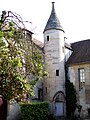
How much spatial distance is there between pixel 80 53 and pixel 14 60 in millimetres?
25104

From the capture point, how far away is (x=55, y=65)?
106 feet

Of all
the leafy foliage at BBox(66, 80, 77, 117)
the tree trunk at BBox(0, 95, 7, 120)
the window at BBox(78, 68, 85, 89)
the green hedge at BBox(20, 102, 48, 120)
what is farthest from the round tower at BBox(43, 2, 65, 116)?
the tree trunk at BBox(0, 95, 7, 120)

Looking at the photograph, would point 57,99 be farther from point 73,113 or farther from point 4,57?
point 4,57

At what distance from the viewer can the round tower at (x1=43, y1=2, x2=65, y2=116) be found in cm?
3133

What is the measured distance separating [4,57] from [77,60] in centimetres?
2351

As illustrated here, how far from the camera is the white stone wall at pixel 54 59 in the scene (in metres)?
32.0

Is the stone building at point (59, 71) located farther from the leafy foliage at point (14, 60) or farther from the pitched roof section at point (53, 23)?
the leafy foliage at point (14, 60)

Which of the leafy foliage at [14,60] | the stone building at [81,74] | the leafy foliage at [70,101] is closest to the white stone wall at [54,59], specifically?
the leafy foliage at [70,101]

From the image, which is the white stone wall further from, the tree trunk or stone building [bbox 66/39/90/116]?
the tree trunk

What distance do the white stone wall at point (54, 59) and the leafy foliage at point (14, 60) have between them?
810 inches

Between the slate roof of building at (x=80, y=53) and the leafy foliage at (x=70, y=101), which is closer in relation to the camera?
the leafy foliage at (x=70, y=101)

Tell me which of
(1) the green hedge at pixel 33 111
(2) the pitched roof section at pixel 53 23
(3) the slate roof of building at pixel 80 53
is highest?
(2) the pitched roof section at pixel 53 23

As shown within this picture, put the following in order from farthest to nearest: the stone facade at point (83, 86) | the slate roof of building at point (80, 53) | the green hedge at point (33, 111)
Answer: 1. the slate roof of building at point (80, 53)
2. the stone facade at point (83, 86)
3. the green hedge at point (33, 111)

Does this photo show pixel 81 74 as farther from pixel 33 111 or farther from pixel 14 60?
pixel 14 60
